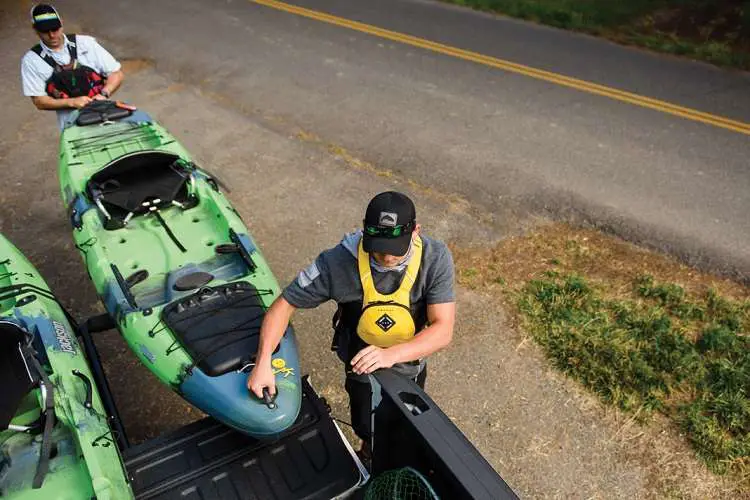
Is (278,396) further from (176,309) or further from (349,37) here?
(349,37)

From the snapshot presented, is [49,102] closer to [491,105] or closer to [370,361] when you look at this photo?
[370,361]

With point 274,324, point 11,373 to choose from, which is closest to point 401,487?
point 274,324

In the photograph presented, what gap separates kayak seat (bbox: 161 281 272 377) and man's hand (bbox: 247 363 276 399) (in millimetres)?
370

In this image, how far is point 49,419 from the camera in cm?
Answer: 350

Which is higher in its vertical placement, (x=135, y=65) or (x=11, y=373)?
(x=11, y=373)

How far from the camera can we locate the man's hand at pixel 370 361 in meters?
2.93

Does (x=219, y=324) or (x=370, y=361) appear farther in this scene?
(x=219, y=324)

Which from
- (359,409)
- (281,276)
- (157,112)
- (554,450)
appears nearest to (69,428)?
(359,409)

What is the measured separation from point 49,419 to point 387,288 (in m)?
2.16

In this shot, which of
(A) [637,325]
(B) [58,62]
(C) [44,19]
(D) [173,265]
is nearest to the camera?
(D) [173,265]

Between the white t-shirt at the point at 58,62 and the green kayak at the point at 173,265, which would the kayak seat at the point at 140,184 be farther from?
the white t-shirt at the point at 58,62

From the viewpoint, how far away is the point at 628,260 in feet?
20.8

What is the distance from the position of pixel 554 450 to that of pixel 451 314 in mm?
1989

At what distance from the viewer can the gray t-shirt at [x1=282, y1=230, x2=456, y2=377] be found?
321 cm
